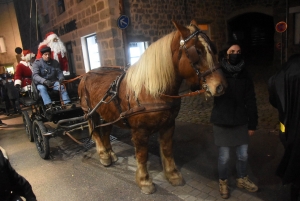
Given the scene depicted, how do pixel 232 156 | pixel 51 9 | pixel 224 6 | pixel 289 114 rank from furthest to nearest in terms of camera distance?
pixel 224 6 < pixel 51 9 < pixel 232 156 < pixel 289 114

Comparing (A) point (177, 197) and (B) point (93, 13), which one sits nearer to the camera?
(A) point (177, 197)

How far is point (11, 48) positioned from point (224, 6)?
957 inches

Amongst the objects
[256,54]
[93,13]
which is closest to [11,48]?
[93,13]

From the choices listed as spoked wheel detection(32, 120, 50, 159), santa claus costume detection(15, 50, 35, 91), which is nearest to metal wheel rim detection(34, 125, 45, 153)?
spoked wheel detection(32, 120, 50, 159)

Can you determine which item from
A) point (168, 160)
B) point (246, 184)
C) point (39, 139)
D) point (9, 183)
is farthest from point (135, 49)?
point (9, 183)

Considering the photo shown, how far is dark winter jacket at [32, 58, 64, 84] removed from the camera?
4750mm

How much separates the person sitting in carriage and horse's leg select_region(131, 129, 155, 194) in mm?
2336

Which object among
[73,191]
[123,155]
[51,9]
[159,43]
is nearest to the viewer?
[159,43]

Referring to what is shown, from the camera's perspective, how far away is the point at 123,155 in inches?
179

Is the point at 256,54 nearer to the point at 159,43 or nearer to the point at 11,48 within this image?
the point at 159,43

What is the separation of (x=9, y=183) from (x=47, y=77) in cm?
366

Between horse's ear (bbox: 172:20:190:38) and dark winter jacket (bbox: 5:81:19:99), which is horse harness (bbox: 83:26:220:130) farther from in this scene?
dark winter jacket (bbox: 5:81:19:99)

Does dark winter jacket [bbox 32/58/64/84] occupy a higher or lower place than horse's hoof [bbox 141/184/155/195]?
higher

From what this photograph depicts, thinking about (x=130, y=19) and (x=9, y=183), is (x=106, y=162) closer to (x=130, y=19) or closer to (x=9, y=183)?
(x=9, y=183)
